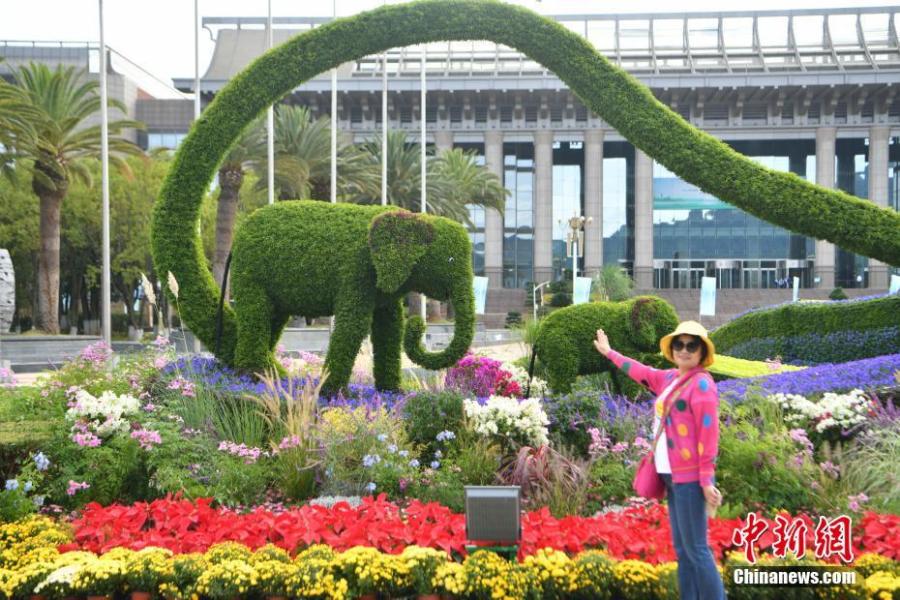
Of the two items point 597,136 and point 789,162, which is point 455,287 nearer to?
point 597,136

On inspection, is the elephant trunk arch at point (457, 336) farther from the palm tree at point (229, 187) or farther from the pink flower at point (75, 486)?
the palm tree at point (229, 187)

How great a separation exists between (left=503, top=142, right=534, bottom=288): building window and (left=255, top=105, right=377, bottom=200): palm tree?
29.0 m

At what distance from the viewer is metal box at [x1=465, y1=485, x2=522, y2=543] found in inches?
182

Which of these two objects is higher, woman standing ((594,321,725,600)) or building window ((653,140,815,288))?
building window ((653,140,815,288))

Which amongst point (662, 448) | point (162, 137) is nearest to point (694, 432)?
point (662, 448)

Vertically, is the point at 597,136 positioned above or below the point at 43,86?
above

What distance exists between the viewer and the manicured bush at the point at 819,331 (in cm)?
1309

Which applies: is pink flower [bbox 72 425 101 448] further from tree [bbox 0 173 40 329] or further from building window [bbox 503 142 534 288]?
building window [bbox 503 142 534 288]

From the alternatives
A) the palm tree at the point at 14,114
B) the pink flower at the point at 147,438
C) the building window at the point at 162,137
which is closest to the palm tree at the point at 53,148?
the palm tree at the point at 14,114

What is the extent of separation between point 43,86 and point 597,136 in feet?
138

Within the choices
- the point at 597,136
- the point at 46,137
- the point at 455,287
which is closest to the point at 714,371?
the point at 455,287

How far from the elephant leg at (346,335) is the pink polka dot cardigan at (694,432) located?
5.42 meters

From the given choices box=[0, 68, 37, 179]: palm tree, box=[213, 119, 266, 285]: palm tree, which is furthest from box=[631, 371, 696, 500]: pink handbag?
box=[0, 68, 37, 179]: palm tree

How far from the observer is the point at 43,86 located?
1203 inches
